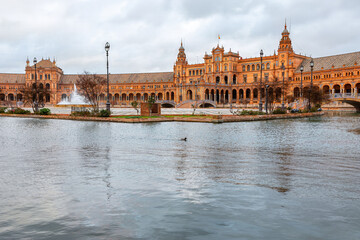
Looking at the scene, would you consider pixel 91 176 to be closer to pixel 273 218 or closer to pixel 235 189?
pixel 235 189

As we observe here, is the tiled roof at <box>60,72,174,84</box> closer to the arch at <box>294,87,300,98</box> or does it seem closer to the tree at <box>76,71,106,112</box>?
the arch at <box>294,87,300,98</box>

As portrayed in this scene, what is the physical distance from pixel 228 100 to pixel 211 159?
323 feet

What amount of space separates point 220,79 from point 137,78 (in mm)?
37232

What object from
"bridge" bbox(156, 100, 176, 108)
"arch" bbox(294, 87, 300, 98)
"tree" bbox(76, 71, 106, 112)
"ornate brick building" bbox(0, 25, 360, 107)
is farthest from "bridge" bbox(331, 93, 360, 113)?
"bridge" bbox(156, 100, 176, 108)

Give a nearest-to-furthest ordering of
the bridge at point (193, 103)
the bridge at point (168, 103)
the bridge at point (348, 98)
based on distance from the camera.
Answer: the bridge at point (348, 98) < the bridge at point (193, 103) < the bridge at point (168, 103)

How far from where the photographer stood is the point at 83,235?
215 inches

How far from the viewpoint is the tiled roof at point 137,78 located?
129 m

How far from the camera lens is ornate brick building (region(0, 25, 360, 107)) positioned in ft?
290

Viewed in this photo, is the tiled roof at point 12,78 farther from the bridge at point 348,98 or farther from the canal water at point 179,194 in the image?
the canal water at point 179,194

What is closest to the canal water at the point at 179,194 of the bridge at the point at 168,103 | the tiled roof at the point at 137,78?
the bridge at the point at 168,103

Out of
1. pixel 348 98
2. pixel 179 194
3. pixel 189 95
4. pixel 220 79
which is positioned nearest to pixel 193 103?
pixel 189 95

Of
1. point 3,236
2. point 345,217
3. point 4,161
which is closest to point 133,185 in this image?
point 3,236

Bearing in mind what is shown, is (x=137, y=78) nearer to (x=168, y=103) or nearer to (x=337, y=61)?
(x=168, y=103)

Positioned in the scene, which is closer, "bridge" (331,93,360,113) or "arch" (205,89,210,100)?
"bridge" (331,93,360,113)
